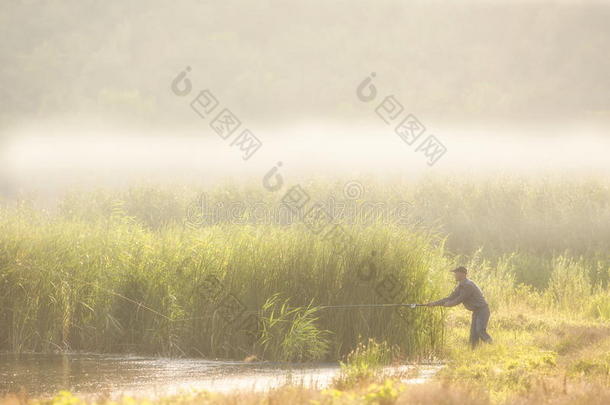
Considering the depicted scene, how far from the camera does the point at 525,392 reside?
1266cm

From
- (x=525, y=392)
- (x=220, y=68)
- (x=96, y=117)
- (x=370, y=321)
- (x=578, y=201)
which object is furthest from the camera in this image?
(x=220, y=68)

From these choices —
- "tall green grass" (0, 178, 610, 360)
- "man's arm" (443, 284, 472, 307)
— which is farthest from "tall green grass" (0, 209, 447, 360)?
"man's arm" (443, 284, 472, 307)

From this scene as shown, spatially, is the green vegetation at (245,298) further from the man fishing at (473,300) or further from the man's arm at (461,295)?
the man's arm at (461,295)

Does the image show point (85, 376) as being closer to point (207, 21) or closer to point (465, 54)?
point (465, 54)

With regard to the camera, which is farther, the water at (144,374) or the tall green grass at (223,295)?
the tall green grass at (223,295)

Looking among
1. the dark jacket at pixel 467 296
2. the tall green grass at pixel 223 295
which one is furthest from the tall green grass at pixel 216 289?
the dark jacket at pixel 467 296

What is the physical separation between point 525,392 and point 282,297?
21.7 ft

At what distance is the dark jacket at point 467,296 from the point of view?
17.6m

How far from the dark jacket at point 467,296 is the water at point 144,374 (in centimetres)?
139

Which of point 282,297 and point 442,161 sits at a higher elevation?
point 442,161

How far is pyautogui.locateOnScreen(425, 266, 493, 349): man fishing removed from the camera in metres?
18.1

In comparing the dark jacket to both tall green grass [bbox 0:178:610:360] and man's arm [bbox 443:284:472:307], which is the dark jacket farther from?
tall green grass [bbox 0:178:610:360]

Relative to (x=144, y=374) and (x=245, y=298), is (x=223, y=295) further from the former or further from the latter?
(x=144, y=374)

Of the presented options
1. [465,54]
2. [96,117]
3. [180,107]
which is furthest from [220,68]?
[465,54]
